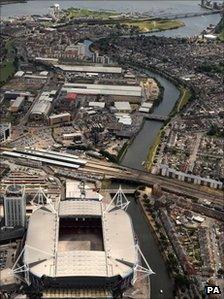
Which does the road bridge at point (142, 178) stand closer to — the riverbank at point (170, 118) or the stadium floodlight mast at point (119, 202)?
the riverbank at point (170, 118)

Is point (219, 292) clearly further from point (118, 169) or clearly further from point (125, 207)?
point (118, 169)

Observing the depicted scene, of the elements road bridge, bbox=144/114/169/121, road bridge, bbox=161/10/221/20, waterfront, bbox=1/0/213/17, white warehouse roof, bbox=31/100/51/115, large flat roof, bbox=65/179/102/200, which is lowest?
waterfront, bbox=1/0/213/17

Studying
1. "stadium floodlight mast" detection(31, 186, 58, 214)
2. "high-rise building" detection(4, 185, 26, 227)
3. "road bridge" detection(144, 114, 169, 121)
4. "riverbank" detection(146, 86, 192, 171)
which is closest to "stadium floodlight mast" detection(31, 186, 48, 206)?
"stadium floodlight mast" detection(31, 186, 58, 214)

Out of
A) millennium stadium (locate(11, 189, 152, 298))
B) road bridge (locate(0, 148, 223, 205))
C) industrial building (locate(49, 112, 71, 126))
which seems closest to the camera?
millennium stadium (locate(11, 189, 152, 298))

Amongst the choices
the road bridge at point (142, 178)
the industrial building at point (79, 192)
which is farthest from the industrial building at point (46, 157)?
the industrial building at point (79, 192)

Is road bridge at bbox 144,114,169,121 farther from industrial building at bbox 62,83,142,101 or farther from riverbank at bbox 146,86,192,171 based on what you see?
industrial building at bbox 62,83,142,101

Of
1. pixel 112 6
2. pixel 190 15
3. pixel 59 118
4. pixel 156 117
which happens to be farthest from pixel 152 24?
pixel 59 118
